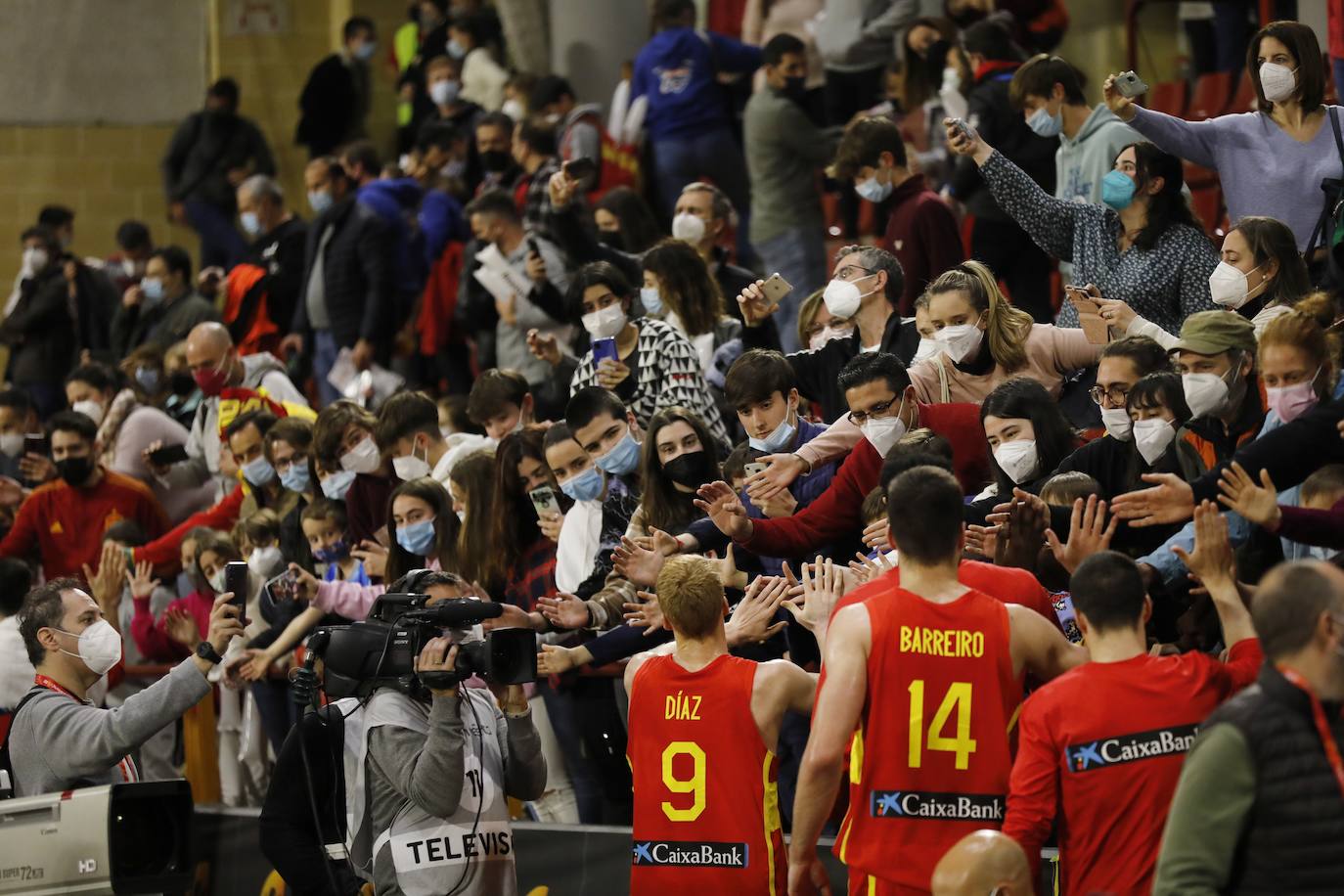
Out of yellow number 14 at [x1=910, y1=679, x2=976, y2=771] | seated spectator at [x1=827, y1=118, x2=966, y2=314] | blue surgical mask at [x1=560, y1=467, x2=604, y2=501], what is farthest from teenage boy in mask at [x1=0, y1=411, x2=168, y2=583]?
yellow number 14 at [x1=910, y1=679, x2=976, y2=771]

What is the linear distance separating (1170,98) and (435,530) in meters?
6.00

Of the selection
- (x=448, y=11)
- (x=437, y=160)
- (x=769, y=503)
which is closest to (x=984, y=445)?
(x=769, y=503)

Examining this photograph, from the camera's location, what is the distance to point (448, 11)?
16.7 m

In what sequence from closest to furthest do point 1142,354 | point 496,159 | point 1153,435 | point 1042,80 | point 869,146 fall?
point 1153,435
point 1142,354
point 1042,80
point 869,146
point 496,159

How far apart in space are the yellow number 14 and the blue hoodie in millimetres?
7677

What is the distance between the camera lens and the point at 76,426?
11.4m

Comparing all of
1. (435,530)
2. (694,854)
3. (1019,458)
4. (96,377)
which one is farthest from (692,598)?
(96,377)

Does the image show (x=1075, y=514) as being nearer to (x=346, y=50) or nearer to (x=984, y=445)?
(x=984, y=445)

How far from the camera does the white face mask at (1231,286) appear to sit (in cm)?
717

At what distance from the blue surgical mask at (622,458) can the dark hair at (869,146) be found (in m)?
1.86

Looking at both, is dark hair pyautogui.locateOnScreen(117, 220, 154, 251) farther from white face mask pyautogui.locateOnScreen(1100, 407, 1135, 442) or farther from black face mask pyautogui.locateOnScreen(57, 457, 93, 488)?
white face mask pyautogui.locateOnScreen(1100, 407, 1135, 442)

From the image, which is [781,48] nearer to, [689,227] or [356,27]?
[689,227]

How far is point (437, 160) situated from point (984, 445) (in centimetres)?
740

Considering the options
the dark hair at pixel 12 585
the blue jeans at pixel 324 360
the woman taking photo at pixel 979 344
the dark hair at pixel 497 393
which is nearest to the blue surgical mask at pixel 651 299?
the dark hair at pixel 497 393
